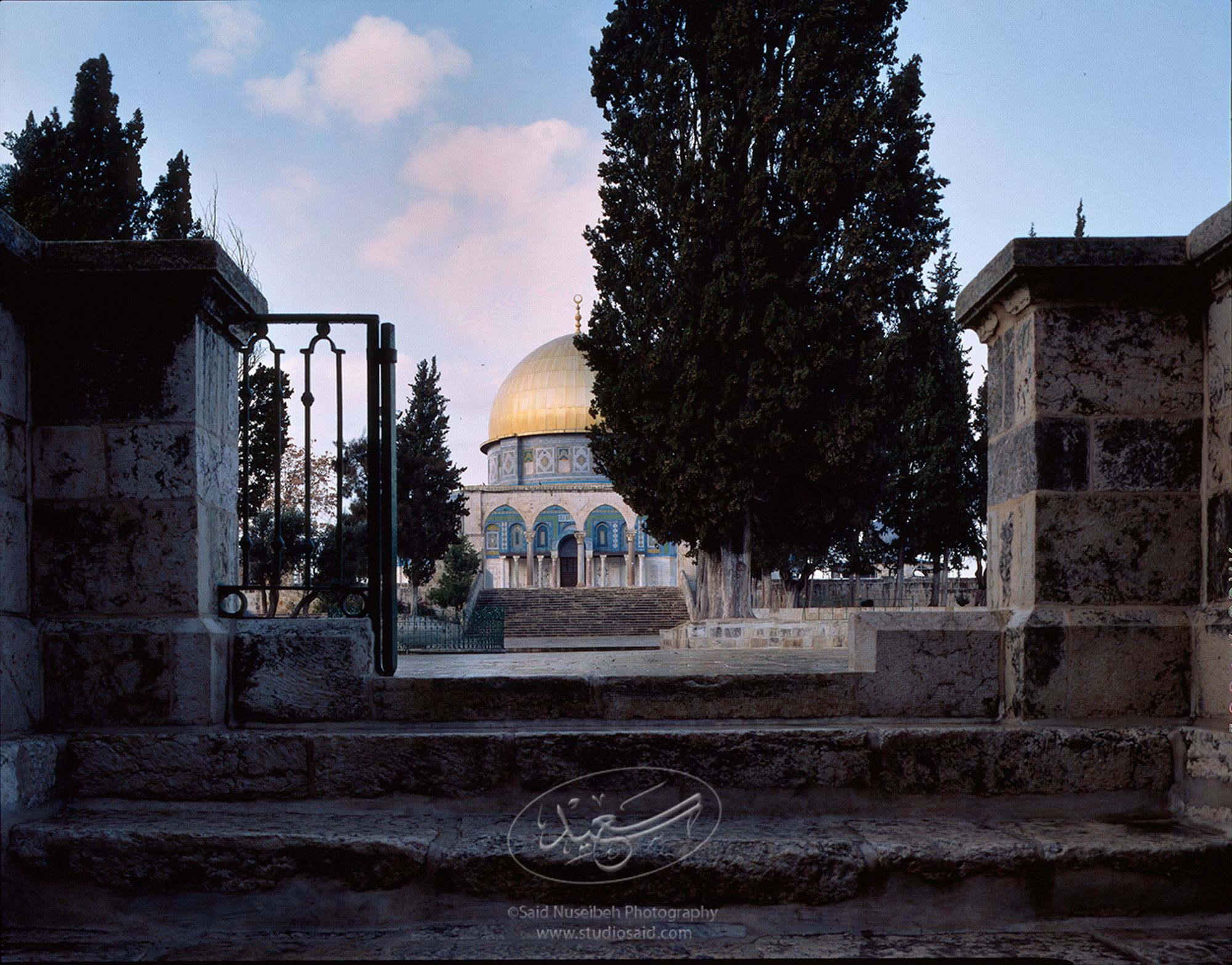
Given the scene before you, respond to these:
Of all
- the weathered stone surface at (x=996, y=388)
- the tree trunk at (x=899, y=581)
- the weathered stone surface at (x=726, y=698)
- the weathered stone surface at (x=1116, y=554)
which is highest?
the weathered stone surface at (x=996, y=388)

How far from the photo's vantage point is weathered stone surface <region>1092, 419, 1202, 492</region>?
303 centimetres

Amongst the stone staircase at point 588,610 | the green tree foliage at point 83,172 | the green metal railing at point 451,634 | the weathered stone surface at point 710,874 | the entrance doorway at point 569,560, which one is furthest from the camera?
the entrance doorway at point 569,560

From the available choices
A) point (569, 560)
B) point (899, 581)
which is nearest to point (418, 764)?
point (899, 581)

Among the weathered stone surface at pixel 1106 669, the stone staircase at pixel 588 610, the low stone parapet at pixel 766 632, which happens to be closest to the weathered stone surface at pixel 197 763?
the weathered stone surface at pixel 1106 669

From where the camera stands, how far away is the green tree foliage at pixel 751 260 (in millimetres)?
13477

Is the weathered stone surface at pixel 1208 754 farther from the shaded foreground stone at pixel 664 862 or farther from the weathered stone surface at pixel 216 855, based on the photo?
the weathered stone surface at pixel 216 855

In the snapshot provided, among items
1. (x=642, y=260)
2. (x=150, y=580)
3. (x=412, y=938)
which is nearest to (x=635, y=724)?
(x=412, y=938)

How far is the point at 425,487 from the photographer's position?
26.1 metres

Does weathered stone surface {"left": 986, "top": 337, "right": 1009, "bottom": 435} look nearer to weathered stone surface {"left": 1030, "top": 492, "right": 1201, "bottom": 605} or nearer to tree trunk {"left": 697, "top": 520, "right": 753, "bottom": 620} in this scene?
weathered stone surface {"left": 1030, "top": 492, "right": 1201, "bottom": 605}

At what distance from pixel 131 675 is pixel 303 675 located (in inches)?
20.3

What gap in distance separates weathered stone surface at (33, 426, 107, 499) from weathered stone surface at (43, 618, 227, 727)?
1.44 ft

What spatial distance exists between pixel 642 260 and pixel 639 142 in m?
1.85

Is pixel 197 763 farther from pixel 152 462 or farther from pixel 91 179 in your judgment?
pixel 91 179

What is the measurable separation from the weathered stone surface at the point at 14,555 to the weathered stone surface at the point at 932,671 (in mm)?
2617
